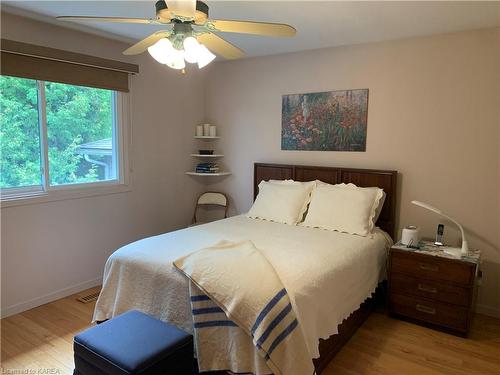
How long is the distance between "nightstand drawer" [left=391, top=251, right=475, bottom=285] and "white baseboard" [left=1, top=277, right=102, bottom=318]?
2653 millimetres

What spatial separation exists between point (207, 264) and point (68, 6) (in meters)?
2.01

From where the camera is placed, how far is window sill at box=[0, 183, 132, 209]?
8.96 feet

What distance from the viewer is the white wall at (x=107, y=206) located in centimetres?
279

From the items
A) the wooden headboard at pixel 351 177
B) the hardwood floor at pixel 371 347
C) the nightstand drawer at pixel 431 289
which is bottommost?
the hardwood floor at pixel 371 347

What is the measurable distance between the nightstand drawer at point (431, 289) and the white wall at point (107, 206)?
2444 millimetres

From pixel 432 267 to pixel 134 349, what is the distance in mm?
2110

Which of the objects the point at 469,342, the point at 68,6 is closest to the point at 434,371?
the point at 469,342

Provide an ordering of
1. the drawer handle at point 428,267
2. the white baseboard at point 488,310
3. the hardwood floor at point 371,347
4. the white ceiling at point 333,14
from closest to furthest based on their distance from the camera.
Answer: the hardwood floor at point 371,347 < the white ceiling at point 333,14 < the drawer handle at point 428,267 < the white baseboard at point 488,310

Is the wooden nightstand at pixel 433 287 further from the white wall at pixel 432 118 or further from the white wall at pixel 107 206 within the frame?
the white wall at pixel 107 206

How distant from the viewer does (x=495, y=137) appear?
9.04ft

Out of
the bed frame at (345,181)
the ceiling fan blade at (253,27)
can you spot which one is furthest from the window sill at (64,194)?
the ceiling fan blade at (253,27)

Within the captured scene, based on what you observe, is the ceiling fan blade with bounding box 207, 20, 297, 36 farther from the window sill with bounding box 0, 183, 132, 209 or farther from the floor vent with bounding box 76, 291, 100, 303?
the floor vent with bounding box 76, 291, 100, 303

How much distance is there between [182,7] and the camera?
143 cm

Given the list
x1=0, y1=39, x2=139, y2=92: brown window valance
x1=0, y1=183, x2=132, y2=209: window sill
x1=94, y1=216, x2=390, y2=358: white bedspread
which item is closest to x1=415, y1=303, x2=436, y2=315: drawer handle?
x1=94, y1=216, x2=390, y2=358: white bedspread
